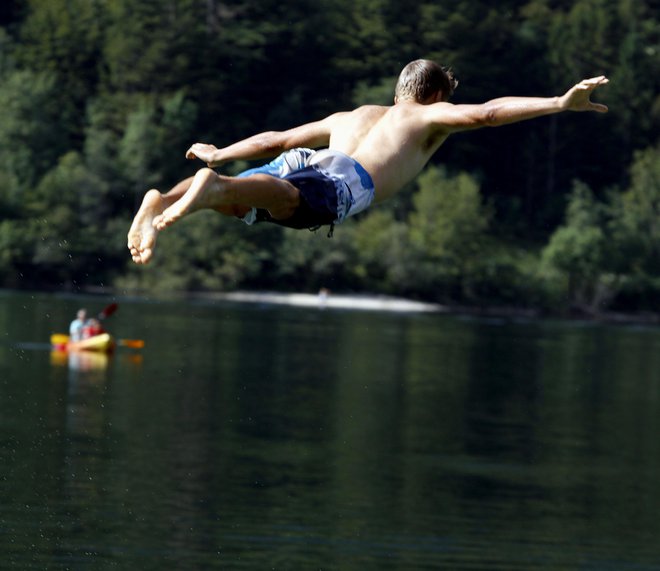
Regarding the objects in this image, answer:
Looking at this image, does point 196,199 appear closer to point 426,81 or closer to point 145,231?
point 145,231

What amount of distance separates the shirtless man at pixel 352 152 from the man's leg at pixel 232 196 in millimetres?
10

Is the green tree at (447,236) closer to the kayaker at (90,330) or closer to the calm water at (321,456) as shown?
Result: the calm water at (321,456)

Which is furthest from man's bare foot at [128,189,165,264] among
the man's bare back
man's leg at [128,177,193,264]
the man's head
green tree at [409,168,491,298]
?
green tree at [409,168,491,298]

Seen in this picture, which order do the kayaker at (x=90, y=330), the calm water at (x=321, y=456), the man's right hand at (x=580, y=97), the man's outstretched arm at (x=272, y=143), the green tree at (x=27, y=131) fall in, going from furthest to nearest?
1. the green tree at (x=27, y=131)
2. the kayaker at (x=90, y=330)
3. the calm water at (x=321, y=456)
4. the man's outstretched arm at (x=272, y=143)
5. the man's right hand at (x=580, y=97)

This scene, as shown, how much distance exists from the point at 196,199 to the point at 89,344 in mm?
45814

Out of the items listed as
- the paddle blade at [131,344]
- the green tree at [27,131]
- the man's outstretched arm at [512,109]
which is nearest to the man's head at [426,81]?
the man's outstretched arm at [512,109]

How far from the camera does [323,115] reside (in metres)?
119

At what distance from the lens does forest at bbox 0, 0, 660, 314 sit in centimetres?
10088

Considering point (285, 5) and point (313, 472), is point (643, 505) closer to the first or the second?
point (313, 472)

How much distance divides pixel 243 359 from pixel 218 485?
26895mm

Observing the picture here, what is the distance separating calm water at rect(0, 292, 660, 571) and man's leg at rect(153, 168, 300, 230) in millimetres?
14902

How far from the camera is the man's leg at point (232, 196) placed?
11562 millimetres

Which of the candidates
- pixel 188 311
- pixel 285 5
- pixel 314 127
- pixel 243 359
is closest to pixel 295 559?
pixel 314 127

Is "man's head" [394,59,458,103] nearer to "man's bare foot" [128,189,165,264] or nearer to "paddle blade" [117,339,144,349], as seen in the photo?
"man's bare foot" [128,189,165,264]
